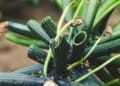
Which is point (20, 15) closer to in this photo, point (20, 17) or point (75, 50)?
point (20, 17)

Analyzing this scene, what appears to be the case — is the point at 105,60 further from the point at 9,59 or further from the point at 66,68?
the point at 9,59

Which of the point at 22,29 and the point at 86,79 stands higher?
the point at 22,29

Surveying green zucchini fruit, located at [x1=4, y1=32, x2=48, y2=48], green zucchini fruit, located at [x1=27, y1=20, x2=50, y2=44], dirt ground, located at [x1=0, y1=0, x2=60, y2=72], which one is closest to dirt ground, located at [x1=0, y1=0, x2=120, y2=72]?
dirt ground, located at [x1=0, y1=0, x2=60, y2=72]

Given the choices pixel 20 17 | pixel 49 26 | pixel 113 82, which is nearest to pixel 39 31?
pixel 49 26

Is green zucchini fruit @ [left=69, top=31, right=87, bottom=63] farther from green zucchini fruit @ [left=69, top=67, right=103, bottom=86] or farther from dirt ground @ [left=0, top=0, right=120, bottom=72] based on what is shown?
dirt ground @ [left=0, top=0, right=120, bottom=72]

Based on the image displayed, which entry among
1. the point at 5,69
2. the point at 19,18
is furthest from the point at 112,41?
the point at 19,18

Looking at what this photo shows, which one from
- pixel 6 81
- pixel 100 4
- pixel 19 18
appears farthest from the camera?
pixel 19 18

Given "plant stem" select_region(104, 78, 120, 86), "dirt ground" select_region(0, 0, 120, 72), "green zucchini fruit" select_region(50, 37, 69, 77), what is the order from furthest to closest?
"dirt ground" select_region(0, 0, 120, 72), "plant stem" select_region(104, 78, 120, 86), "green zucchini fruit" select_region(50, 37, 69, 77)
